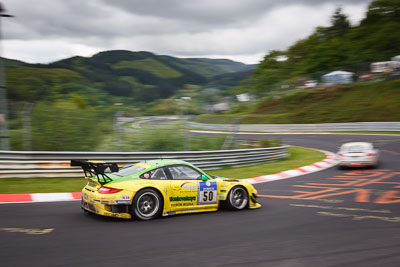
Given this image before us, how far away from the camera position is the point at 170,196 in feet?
25.1

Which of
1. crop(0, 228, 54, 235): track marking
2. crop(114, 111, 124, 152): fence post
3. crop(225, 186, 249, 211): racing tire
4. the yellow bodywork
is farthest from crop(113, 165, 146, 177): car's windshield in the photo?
crop(114, 111, 124, 152): fence post

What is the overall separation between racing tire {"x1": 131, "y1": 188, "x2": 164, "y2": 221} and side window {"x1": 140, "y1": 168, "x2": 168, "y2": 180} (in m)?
0.29

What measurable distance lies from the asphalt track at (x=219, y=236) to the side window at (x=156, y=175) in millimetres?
794

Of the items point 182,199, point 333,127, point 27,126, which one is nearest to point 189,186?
point 182,199

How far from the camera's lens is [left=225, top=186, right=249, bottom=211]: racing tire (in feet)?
27.8

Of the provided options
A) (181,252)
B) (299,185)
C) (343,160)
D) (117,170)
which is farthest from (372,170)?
(181,252)

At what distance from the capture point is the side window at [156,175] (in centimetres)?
755

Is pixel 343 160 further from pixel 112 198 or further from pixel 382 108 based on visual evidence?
pixel 382 108

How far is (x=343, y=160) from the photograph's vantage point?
1700cm

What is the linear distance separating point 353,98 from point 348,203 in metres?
41.8

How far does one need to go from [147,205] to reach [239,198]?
221 centimetres

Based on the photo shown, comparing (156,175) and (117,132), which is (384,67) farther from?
(156,175)

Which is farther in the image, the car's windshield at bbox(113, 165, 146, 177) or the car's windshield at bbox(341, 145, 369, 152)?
the car's windshield at bbox(341, 145, 369, 152)

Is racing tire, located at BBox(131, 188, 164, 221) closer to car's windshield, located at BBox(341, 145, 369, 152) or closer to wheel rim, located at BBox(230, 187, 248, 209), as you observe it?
wheel rim, located at BBox(230, 187, 248, 209)
